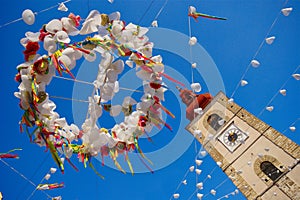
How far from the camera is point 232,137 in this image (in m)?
15.6

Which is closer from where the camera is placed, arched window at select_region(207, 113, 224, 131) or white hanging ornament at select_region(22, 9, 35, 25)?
white hanging ornament at select_region(22, 9, 35, 25)

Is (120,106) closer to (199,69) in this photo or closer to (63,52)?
(63,52)

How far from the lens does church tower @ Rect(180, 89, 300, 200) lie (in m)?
12.6

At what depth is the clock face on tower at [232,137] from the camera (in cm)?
1519

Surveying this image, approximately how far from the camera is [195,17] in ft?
13.0

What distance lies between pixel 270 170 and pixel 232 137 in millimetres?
2893

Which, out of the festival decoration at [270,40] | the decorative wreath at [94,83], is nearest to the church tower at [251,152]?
the festival decoration at [270,40]

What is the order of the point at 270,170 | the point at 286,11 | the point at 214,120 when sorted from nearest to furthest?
the point at 286,11 → the point at 270,170 → the point at 214,120

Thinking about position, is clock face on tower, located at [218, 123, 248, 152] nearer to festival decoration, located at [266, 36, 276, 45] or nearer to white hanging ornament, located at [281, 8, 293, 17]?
festival decoration, located at [266, 36, 276, 45]

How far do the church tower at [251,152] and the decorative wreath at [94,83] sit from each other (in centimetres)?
792

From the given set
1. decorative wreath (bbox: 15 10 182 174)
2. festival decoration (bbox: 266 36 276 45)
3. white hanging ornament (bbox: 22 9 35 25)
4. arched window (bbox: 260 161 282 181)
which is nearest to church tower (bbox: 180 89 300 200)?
arched window (bbox: 260 161 282 181)

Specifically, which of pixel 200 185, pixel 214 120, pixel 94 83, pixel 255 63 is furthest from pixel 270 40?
pixel 214 120

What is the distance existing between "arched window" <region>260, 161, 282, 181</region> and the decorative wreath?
11.9 meters

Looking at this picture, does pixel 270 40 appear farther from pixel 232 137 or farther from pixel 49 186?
pixel 232 137
